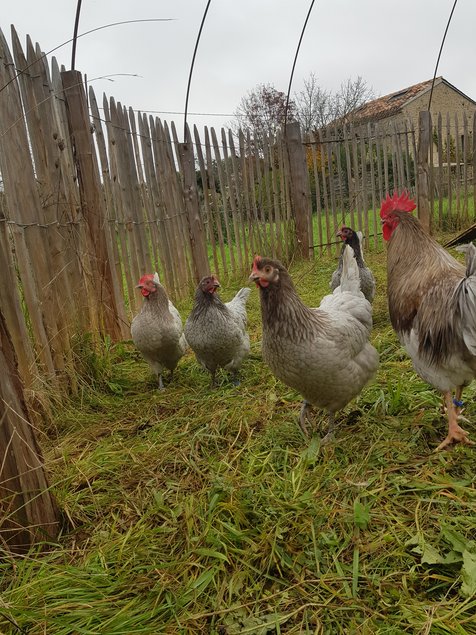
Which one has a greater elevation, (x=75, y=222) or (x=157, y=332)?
(x=75, y=222)

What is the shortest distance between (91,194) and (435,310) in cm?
321

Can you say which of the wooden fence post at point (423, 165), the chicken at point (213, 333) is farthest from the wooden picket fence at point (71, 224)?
the wooden fence post at point (423, 165)

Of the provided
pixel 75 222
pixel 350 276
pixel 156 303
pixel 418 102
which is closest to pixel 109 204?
pixel 75 222

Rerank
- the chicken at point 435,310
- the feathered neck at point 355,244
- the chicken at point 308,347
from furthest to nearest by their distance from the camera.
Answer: the feathered neck at point 355,244 < the chicken at point 308,347 < the chicken at point 435,310

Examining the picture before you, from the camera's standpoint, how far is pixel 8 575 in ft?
5.70

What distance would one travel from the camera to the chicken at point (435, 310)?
90.9 inches

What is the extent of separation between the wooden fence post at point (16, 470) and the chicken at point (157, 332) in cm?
192

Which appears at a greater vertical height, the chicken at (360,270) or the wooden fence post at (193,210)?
the wooden fence post at (193,210)

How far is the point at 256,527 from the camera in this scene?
1939 millimetres

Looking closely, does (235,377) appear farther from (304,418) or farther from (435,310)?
(435,310)

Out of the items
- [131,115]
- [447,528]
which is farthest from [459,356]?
[131,115]

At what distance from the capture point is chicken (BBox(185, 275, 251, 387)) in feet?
12.0

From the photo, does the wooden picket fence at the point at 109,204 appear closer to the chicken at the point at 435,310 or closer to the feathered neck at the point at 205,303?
the feathered neck at the point at 205,303

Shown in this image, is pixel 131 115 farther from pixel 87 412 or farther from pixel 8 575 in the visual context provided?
pixel 8 575
